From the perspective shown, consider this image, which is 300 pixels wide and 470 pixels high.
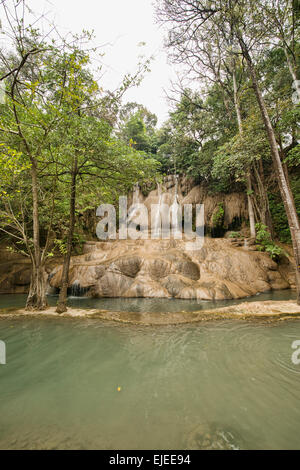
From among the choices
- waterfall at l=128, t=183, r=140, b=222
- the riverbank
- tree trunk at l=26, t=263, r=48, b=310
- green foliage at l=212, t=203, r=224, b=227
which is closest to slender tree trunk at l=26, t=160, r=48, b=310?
tree trunk at l=26, t=263, r=48, b=310

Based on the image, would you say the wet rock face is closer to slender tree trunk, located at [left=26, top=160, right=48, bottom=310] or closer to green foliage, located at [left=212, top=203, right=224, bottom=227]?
slender tree trunk, located at [left=26, top=160, right=48, bottom=310]

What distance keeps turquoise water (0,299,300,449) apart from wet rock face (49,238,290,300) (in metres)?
3.87

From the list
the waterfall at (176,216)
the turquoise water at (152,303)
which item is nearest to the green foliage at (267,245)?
the turquoise water at (152,303)

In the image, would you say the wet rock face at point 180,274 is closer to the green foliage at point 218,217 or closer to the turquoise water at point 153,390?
the turquoise water at point 153,390

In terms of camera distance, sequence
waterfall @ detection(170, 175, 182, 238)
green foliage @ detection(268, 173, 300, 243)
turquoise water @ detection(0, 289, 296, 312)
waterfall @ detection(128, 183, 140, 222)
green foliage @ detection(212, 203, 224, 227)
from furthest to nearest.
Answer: waterfall @ detection(128, 183, 140, 222) → waterfall @ detection(170, 175, 182, 238) → green foliage @ detection(212, 203, 224, 227) → green foliage @ detection(268, 173, 300, 243) → turquoise water @ detection(0, 289, 296, 312)

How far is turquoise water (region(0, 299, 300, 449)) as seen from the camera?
1466mm

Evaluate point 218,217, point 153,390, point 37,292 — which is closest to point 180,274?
point 37,292

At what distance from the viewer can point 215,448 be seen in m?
1.35

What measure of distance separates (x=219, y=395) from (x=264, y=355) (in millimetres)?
1218

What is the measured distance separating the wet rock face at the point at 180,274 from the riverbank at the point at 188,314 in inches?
92.9

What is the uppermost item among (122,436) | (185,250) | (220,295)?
(185,250)

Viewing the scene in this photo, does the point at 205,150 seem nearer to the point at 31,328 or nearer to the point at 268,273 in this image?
the point at 268,273

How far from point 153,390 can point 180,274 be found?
634 centimetres

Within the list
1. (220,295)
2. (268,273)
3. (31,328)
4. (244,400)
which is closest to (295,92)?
(268,273)
